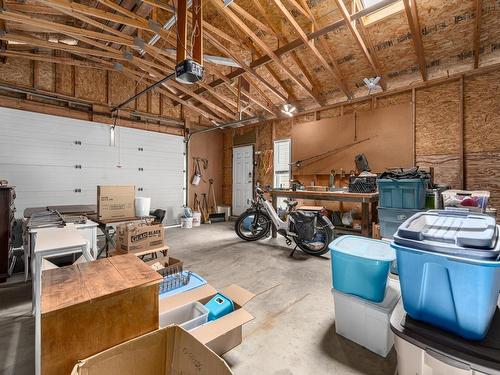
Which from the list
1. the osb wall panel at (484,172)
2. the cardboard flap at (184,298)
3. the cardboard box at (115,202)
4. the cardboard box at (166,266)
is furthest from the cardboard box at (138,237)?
the osb wall panel at (484,172)

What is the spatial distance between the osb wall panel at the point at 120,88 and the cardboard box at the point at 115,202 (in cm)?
331

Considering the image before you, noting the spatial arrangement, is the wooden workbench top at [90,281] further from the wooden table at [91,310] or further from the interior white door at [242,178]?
the interior white door at [242,178]

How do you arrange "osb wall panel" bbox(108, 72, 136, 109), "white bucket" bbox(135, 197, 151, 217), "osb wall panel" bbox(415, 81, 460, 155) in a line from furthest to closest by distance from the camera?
"osb wall panel" bbox(108, 72, 136, 109) < "osb wall panel" bbox(415, 81, 460, 155) < "white bucket" bbox(135, 197, 151, 217)

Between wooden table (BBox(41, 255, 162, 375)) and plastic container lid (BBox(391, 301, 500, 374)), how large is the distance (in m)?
1.20

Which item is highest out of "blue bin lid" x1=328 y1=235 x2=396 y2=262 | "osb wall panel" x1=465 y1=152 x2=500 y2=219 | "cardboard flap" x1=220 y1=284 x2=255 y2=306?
"osb wall panel" x1=465 y1=152 x2=500 y2=219

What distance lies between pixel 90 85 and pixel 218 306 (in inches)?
236

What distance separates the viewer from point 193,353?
1.01 m

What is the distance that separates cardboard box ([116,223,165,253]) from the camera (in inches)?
113

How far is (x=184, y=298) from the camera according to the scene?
1.77m

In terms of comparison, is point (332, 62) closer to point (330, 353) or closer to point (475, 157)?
point (475, 157)

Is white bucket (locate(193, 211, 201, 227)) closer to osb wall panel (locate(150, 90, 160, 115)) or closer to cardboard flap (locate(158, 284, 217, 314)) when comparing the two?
osb wall panel (locate(150, 90, 160, 115))

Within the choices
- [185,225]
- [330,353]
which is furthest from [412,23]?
[185,225]

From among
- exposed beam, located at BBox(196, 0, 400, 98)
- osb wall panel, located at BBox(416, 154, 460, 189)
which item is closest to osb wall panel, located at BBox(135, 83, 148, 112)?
exposed beam, located at BBox(196, 0, 400, 98)

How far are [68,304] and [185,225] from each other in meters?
5.66
